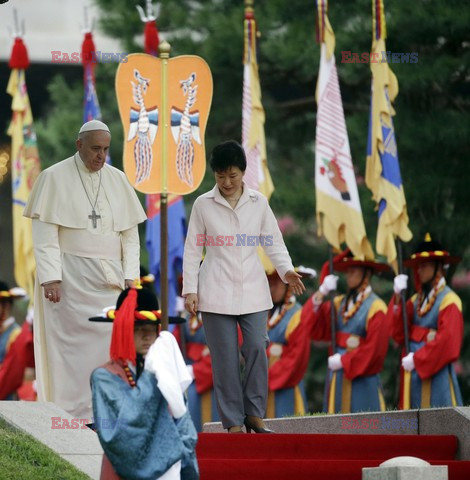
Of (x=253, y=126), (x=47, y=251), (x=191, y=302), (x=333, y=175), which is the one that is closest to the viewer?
(x=47, y=251)

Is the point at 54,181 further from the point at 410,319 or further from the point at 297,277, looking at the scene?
the point at 410,319

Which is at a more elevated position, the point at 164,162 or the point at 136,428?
the point at 164,162

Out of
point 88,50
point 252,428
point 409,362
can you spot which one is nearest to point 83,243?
point 252,428

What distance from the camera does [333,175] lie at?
612 inches

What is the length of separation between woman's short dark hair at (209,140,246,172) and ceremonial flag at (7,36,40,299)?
8570 mm

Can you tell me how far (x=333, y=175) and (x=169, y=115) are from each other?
4609 millimetres

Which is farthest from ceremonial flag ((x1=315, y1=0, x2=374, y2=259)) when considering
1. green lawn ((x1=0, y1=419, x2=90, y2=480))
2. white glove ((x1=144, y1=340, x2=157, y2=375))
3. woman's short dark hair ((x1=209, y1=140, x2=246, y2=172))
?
white glove ((x1=144, y1=340, x2=157, y2=375))

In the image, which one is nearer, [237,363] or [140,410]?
[140,410]

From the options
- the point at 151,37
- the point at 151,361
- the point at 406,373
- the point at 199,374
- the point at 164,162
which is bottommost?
the point at 199,374

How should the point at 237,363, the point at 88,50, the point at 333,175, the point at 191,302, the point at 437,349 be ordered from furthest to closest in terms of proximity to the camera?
the point at 88,50
the point at 333,175
the point at 437,349
the point at 237,363
the point at 191,302

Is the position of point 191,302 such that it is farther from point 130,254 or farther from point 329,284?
point 329,284

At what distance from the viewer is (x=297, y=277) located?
390 inches

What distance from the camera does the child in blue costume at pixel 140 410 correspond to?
721cm

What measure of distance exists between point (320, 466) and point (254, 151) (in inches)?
318
